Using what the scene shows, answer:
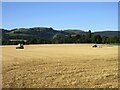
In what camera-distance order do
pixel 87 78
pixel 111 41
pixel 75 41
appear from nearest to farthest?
1. pixel 87 78
2. pixel 111 41
3. pixel 75 41

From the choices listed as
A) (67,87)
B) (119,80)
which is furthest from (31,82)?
(119,80)

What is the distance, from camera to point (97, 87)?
1384 centimetres

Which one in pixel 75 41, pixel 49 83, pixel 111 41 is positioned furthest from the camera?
pixel 75 41

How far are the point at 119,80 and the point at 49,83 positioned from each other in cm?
373

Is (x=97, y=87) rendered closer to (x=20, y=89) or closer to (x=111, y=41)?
(x=20, y=89)

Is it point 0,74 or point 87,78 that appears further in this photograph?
point 0,74

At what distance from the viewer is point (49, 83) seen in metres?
14.9

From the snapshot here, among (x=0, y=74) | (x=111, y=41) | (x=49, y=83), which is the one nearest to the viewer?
(x=49, y=83)

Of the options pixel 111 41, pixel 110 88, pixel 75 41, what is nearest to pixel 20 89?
pixel 110 88

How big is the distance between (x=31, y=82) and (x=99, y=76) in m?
4.08

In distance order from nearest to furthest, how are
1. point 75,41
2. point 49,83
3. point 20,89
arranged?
point 20,89 < point 49,83 < point 75,41

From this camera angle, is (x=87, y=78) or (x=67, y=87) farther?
(x=87, y=78)

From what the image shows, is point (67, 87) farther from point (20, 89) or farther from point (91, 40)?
point (91, 40)

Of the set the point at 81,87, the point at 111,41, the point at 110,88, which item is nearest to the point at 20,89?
the point at 81,87
